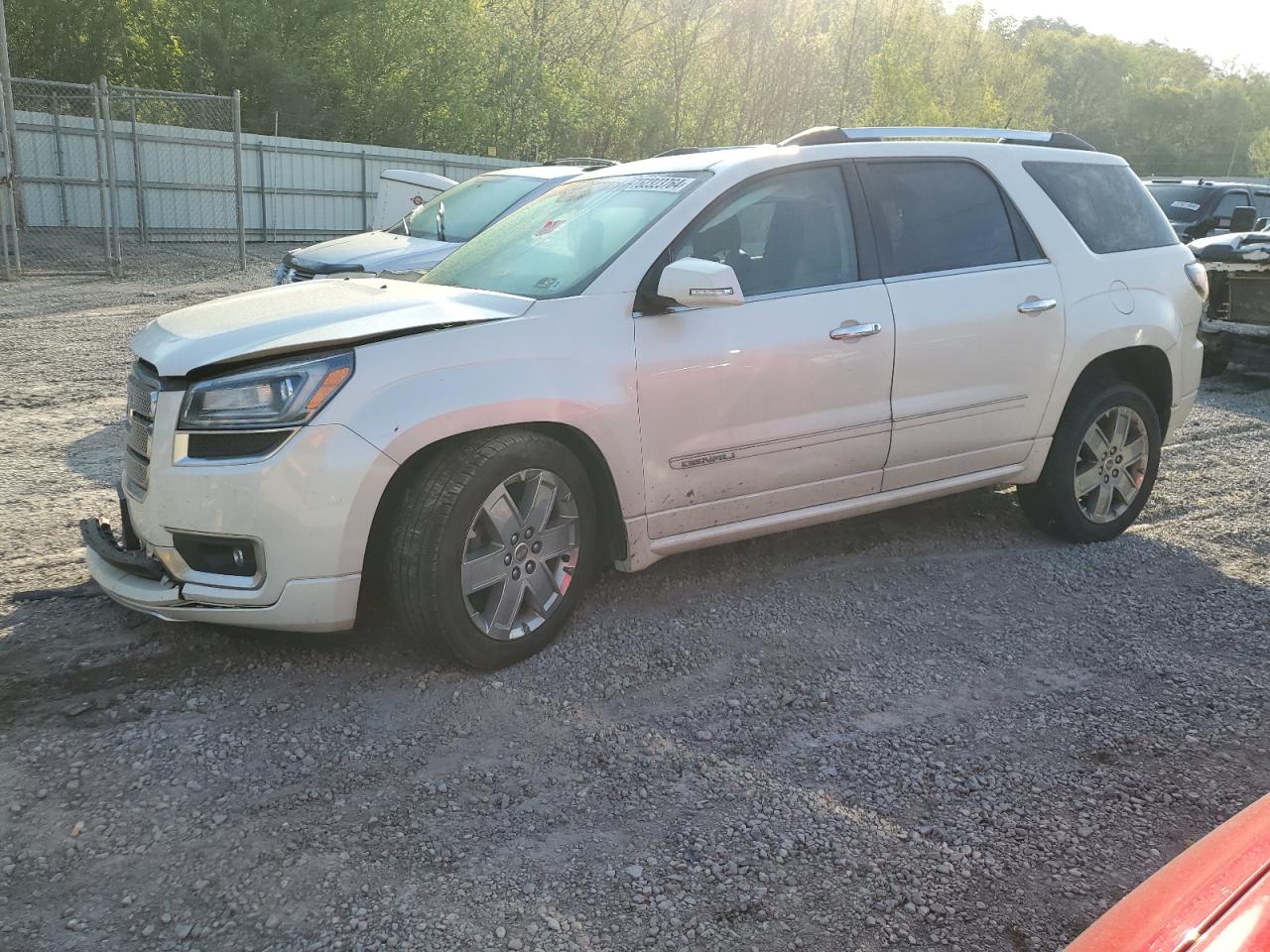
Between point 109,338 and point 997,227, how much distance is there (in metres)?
8.78

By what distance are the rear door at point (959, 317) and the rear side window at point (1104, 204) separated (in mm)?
340

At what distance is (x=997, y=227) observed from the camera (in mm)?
5188

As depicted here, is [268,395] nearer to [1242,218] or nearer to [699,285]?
[699,285]

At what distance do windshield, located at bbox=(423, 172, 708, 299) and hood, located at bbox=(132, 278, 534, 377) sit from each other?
0.57 ft

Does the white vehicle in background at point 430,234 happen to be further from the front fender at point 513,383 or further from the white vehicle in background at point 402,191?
the front fender at point 513,383

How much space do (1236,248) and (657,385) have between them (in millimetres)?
9125

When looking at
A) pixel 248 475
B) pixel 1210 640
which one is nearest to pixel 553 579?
pixel 248 475

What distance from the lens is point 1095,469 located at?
5586 millimetres

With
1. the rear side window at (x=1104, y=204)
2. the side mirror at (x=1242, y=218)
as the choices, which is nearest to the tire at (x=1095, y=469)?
the rear side window at (x=1104, y=204)

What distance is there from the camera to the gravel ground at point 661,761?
273 centimetres

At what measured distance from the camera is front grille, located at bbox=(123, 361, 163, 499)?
148 inches

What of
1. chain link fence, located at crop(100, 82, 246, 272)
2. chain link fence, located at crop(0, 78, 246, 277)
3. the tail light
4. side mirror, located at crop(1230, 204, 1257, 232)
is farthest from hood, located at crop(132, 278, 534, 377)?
chain link fence, located at crop(100, 82, 246, 272)

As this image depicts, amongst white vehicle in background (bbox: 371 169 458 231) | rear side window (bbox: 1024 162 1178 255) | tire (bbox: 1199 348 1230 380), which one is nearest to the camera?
rear side window (bbox: 1024 162 1178 255)

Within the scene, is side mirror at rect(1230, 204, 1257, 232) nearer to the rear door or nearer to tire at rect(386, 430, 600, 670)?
the rear door
